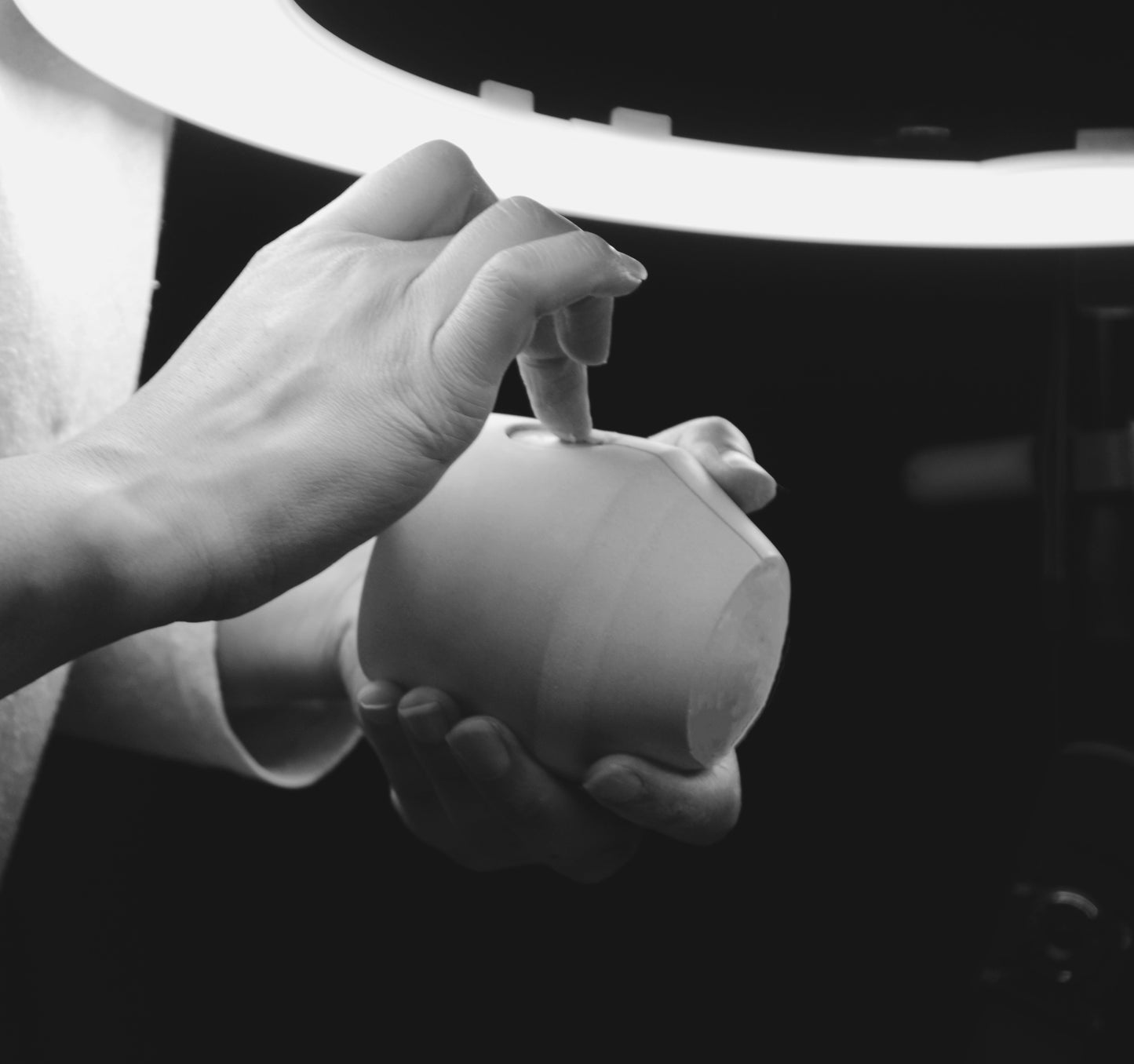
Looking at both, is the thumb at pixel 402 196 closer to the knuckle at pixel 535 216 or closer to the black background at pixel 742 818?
the knuckle at pixel 535 216

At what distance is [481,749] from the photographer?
1.70 ft

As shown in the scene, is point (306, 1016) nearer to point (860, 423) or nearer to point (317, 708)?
point (317, 708)

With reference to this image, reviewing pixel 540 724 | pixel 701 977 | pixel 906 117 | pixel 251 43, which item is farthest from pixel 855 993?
pixel 251 43

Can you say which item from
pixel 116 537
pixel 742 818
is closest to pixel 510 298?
pixel 116 537

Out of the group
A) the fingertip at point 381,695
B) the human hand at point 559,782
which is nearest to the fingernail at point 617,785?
the human hand at point 559,782

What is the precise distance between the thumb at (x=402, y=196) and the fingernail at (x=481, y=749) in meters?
0.22

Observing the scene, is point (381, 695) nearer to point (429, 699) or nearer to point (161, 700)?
point (429, 699)

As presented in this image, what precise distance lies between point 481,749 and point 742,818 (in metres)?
0.81

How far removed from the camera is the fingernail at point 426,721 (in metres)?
0.52

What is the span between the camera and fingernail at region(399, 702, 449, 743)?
525 mm

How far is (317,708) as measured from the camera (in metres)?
0.87

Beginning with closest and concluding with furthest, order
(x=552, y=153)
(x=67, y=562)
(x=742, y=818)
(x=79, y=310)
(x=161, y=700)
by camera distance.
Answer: (x=67, y=562) → (x=552, y=153) → (x=79, y=310) → (x=161, y=700) → (x=742, y=818)

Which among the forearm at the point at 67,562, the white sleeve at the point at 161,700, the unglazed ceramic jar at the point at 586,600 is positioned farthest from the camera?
the white sleeve at the point at 161,700

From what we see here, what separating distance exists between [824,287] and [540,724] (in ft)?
3.02
